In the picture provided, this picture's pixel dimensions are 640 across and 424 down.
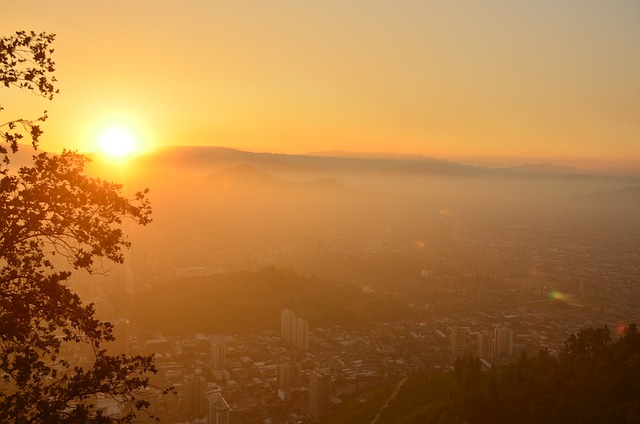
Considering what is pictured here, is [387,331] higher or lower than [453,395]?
lower

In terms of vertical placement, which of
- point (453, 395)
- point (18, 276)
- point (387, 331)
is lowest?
point (387, 331)

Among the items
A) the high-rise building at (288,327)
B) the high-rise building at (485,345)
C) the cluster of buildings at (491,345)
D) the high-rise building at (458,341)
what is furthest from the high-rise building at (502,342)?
the high-rise building at (288,327)

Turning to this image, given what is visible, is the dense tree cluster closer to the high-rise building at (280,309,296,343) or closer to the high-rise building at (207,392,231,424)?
the high-rise building at (207,392,231,424)

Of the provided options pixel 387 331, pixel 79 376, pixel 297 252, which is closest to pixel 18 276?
pixel 79 376

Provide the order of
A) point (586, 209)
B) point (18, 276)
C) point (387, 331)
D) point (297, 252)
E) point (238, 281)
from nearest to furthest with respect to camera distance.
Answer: point (18, 276) < point (387, 331) < point (238, 281) < point (297, 252) < point (586, 209)

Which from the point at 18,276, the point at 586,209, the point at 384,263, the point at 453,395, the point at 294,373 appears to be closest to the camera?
the point at 18,276

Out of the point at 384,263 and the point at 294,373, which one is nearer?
the point at 294,373

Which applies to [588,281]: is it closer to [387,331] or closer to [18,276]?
[387,331]
